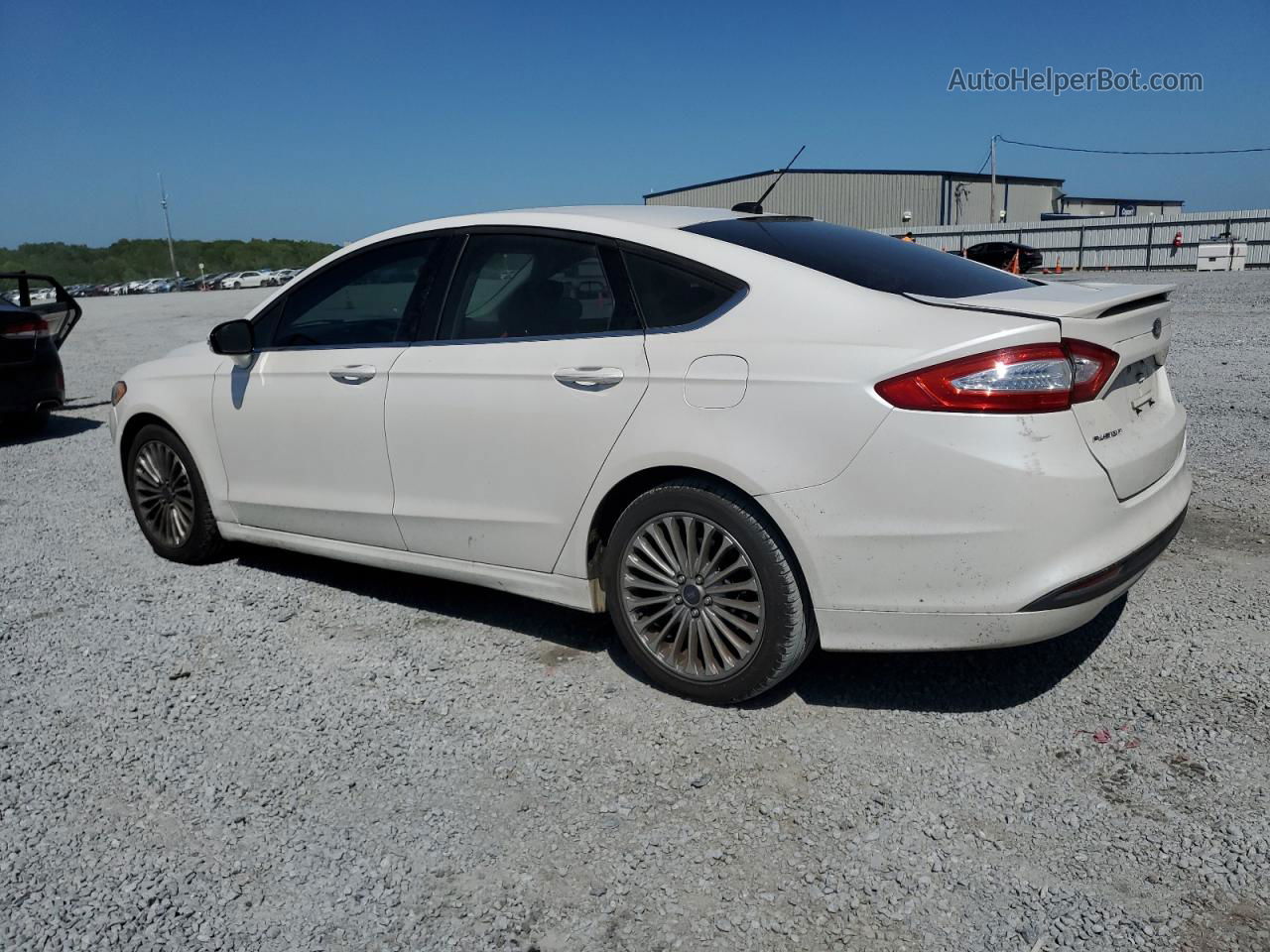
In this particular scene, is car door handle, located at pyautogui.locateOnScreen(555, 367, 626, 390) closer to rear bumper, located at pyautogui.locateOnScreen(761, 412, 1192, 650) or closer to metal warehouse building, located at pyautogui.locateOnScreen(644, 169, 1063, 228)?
rear bumper, located at pyautogui.locateOnScreen(761, 412, 1192, 650)

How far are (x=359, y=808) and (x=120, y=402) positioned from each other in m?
3.39

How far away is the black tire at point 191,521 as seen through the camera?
5.11 meters

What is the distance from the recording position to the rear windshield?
11.3ft

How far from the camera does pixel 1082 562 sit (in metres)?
2.98

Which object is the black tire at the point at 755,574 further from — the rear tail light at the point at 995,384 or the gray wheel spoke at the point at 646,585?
the rear tail light at the point at 995,384

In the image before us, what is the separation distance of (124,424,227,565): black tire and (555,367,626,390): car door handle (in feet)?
7.82

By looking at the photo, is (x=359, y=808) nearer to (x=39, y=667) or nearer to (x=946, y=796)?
(x=946, y=796)

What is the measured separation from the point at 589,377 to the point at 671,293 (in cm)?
40

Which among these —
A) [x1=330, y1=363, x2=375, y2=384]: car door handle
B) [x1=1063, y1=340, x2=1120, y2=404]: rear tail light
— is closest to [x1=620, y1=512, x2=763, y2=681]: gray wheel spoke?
[x1=1063, y1=340, x2=1120, y2=404]: rear tail light

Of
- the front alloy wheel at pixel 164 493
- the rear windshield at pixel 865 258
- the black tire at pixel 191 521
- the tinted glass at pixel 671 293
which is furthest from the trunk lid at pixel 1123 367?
the front alloy wheel at pixel 164 493

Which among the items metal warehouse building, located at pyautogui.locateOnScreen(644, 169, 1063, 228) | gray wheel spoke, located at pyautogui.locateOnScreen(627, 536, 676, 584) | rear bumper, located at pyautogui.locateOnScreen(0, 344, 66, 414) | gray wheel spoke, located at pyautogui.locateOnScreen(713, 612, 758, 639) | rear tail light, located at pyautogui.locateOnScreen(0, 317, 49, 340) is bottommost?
gray wheel spoke, located at pyautogui.locateOnScreen(713, 612, 758, 639)

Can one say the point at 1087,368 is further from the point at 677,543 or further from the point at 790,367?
the point at 677,543

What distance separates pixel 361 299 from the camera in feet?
14.7

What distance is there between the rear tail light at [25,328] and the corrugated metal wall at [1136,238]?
32070 mm
